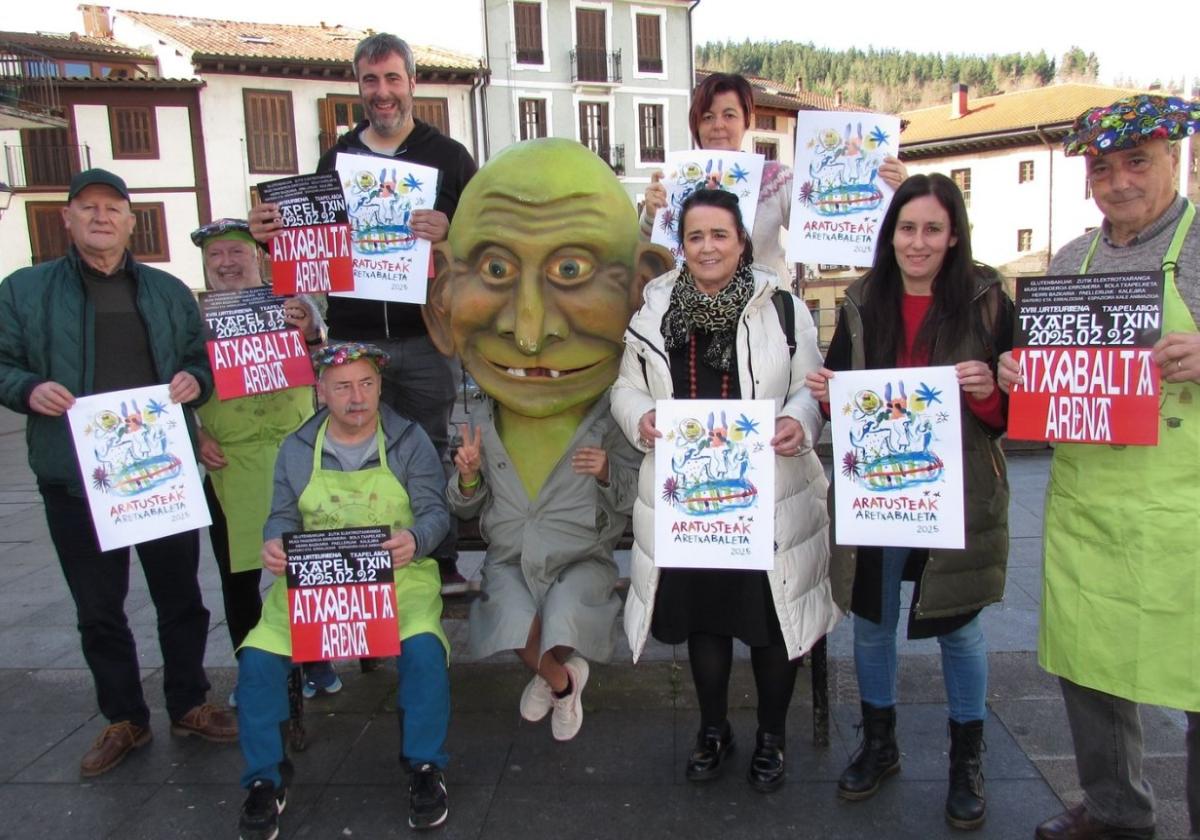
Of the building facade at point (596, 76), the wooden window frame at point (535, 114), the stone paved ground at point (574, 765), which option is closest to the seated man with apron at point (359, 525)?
the stone paved ground at point (574, 765)

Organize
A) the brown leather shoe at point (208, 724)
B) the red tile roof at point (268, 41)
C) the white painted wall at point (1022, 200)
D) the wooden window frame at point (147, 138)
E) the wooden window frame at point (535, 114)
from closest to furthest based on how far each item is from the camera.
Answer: the brown leather shoe at point (208, 724) → the wooden window frame at point (147, 138) → the red tile roof at point (268, 41) → the wooden window frame at point (535, 114) → the white painted wall at point (1022, 200)

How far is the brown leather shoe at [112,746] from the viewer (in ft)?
10.7

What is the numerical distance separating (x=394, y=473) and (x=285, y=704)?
828 millimetres

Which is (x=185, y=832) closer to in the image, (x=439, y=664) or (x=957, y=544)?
(x=439, y=664)

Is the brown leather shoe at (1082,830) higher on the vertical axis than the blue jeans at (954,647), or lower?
lower

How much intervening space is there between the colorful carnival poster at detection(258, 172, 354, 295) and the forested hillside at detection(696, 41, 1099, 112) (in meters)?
81.2

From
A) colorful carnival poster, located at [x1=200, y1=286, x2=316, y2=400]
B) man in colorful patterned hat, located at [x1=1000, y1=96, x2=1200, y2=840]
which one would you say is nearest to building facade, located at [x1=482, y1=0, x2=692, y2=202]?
colorful carnival poster, located at [x1=200, y1=286, x2=316, y2=400]

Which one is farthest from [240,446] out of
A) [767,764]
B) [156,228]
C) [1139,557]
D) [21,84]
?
[156,228]

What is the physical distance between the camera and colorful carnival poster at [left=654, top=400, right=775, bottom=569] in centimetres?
275

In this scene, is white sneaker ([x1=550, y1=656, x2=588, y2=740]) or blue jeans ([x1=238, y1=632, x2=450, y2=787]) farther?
white sneaker ([x1=550, y1=656, x2=588, y2=740])

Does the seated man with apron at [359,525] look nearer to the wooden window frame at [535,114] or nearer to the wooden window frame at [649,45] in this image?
the wooden window frame at [535,114]

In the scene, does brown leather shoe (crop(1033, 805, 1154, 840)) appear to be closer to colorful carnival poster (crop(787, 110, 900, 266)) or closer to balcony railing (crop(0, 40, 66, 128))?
colorful carnival poster (crop(787, 110, 900, 266))

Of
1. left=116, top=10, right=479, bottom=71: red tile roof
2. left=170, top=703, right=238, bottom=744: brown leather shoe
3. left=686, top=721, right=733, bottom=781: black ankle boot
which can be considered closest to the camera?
left=686, top=721, right=733, bottom=781: black ankle boot

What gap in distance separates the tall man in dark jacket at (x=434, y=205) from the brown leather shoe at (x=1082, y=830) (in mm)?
2199
